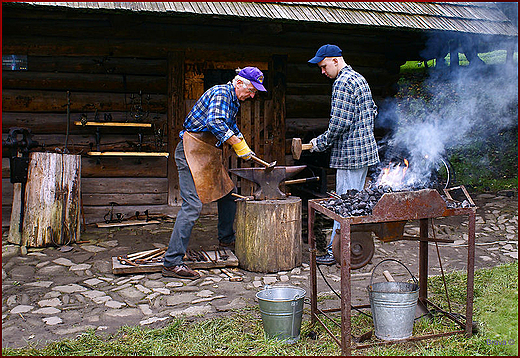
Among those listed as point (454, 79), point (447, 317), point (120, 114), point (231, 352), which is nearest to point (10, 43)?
point (120, 114)

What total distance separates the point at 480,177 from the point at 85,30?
849 cm

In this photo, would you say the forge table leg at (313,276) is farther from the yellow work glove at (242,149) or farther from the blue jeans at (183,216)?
the blue jeans at (183,216)

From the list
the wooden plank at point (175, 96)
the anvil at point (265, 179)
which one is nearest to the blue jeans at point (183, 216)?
the anvil at point (265, 179)

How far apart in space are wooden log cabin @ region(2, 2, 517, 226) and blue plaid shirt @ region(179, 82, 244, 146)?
187 centimetres

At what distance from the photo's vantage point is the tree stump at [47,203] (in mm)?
6160

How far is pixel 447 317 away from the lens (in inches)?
155

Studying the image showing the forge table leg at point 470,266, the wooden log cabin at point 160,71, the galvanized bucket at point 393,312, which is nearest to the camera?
the galvanized bucket at point 393,312

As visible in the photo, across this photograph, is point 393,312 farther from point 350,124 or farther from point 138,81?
point 138,81

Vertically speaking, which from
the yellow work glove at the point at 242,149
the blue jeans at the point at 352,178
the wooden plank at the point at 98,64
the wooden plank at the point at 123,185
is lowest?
the wooden plank at the point at 123,185

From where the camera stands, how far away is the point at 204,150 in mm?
5223

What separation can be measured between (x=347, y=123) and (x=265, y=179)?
108 cm

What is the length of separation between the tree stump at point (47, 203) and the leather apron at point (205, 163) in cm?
215

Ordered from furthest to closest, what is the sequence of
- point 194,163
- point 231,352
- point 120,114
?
point 120,114 → point 194,163 → point 231,352

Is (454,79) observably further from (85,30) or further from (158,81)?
(85,30)
